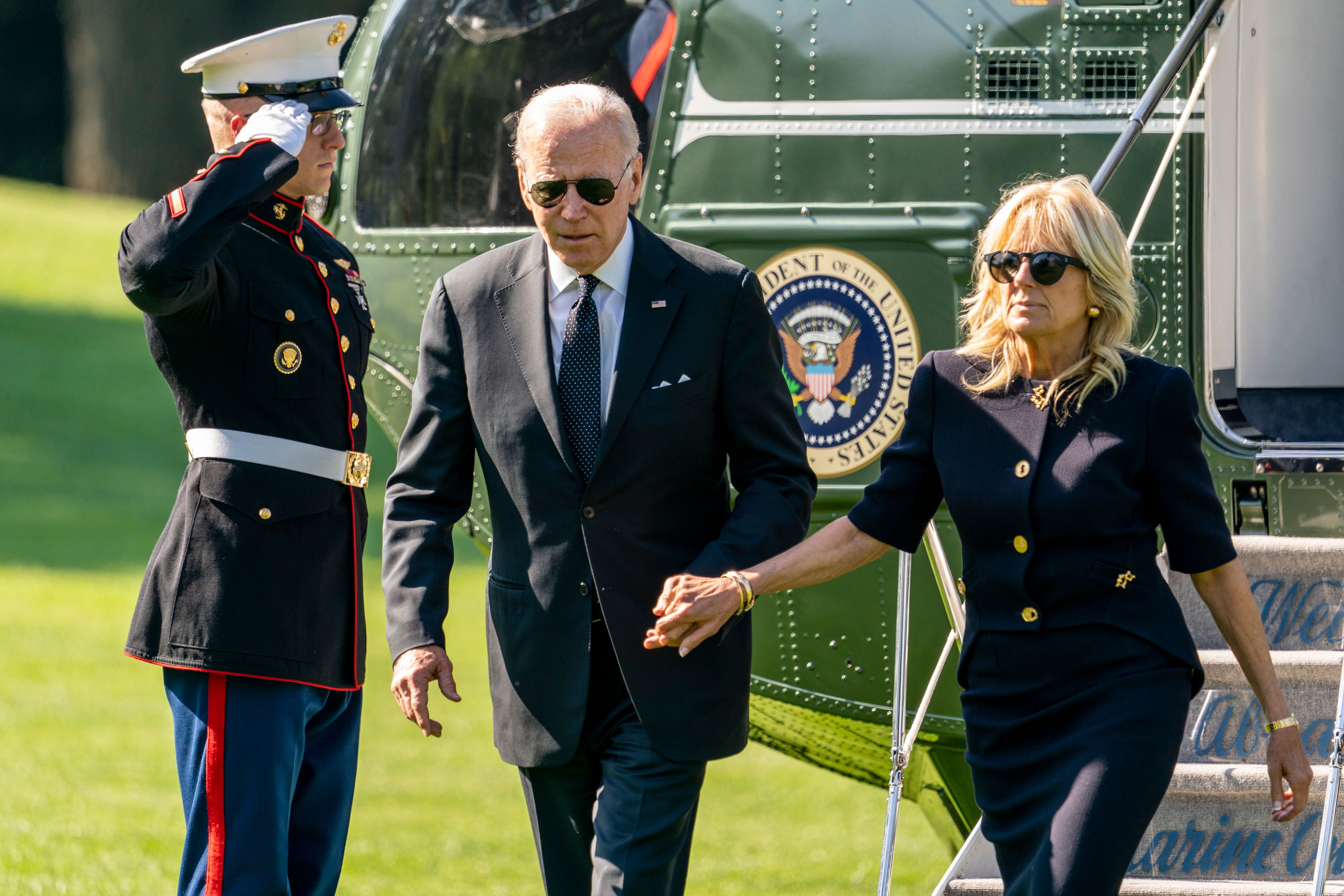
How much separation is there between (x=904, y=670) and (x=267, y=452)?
1428 millimetres

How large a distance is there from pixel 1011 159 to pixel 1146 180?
358 mm

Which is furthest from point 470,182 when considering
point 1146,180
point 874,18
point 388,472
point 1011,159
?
point 388,472

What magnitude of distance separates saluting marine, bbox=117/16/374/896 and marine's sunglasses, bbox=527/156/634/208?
1.67 ft

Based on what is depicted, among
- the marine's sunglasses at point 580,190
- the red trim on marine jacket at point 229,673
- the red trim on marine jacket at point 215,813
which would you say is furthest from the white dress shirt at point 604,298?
the red trim on marine jacket at point 215,813

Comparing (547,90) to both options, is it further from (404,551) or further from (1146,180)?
(1146,180)

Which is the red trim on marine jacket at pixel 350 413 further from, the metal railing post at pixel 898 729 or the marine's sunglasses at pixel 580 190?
the metal railing post at pixel 898 729

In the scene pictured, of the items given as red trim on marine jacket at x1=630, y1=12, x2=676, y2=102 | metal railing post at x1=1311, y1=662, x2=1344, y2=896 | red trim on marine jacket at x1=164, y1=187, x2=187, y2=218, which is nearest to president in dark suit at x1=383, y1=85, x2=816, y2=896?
red trim on marine jacket at x1=164, y1=187, x2=187, y2=218

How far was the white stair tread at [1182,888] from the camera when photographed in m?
3.27

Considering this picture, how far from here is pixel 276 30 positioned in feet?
11.0

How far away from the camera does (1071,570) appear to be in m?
2.72

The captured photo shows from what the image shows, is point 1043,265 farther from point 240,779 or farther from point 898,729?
point 240,779

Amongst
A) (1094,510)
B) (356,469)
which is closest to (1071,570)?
(1094,510)

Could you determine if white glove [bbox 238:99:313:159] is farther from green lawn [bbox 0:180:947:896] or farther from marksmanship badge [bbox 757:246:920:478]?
green lawn [bbox 0:180:947:896]

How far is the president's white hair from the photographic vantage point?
9.71 ft
